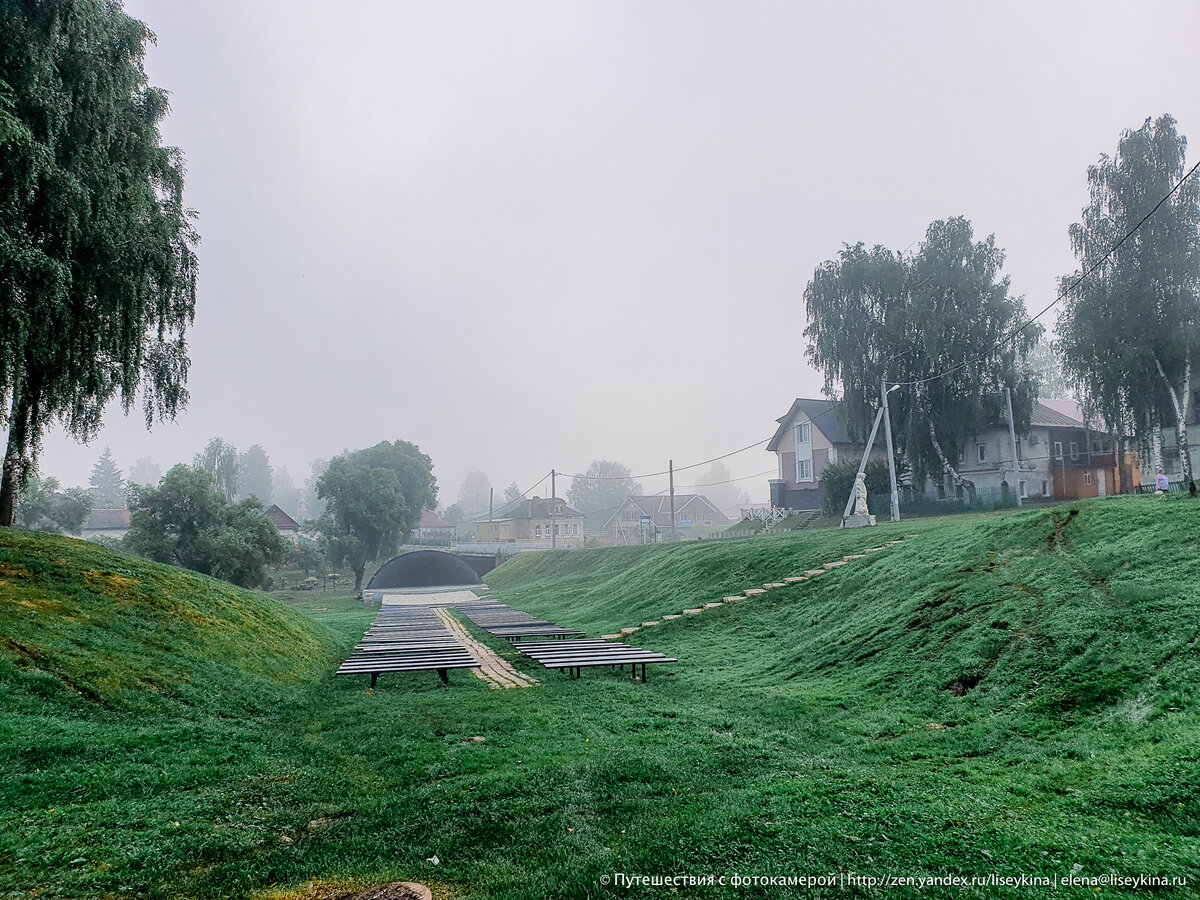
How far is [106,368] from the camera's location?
15.5 metres

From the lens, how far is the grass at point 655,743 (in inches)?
172

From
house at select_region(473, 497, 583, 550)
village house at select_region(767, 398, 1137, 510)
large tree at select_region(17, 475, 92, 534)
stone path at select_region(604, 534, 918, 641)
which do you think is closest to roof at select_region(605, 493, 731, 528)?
house at select_region(473, 497, 583, 550)

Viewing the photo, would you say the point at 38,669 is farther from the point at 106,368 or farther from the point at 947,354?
the point at 947,354

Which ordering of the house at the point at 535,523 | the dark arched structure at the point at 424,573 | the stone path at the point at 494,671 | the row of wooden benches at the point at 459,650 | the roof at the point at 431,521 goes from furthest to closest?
the roof at the point at 431,521 → the house at the point at 535,523 → the dark arched structure at the point at 424,573 → the stone path at the point at 494,671 → the row of wooden benches at the point at 459,650

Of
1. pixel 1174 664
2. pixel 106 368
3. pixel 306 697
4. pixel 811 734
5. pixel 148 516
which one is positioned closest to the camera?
pixel 1174 664

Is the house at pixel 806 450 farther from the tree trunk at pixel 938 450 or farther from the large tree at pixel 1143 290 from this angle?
the large tree at pixel 1143 290

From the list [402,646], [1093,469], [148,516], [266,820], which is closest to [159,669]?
[402,646]

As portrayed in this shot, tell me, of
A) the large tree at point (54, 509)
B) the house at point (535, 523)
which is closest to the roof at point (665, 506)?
the house at point (535, 523)

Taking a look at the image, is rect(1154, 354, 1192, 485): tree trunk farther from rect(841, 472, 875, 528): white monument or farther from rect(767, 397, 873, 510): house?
rect(767, 397, 873, 510): house

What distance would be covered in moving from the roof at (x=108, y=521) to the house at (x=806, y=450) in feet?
220

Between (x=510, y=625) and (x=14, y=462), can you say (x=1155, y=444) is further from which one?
(x=14, y=462)

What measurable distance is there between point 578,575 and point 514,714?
26.4 meters

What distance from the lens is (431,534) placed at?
303ft

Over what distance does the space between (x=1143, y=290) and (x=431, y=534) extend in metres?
79.4
